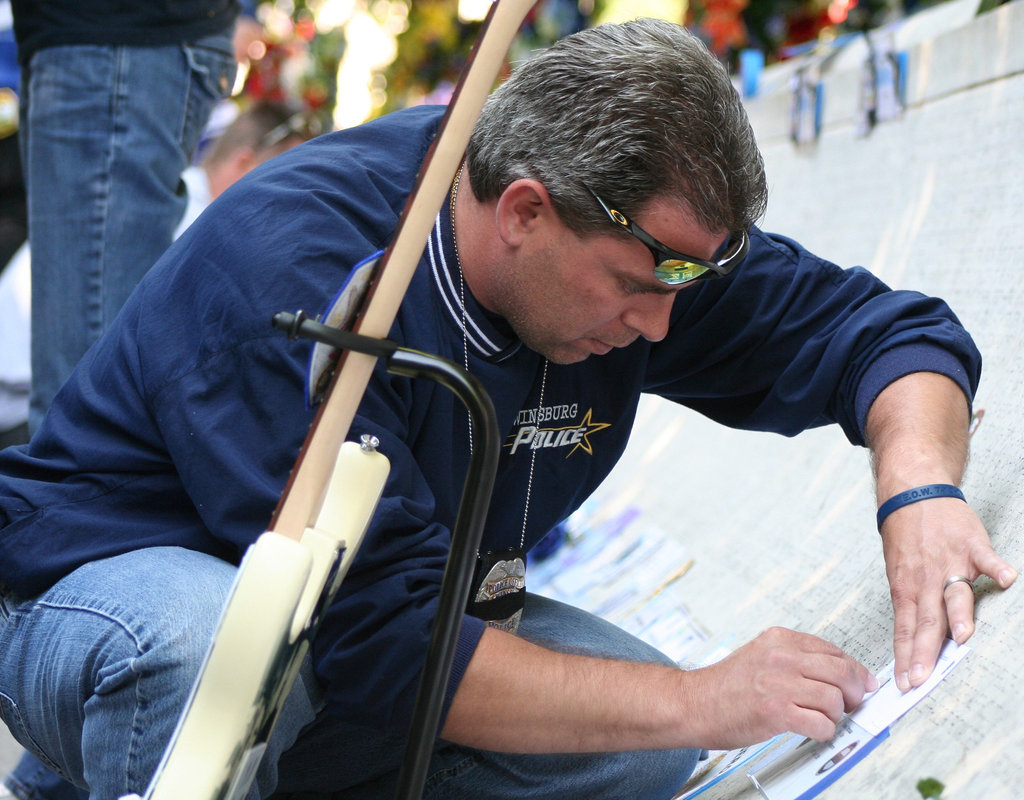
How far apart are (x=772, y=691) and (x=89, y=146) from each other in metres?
1.36

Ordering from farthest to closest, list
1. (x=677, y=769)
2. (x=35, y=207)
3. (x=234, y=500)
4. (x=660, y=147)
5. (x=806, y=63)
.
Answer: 1. (x=806, y=63)
2. (x=35, y=207)
3. (x=677, y=769)
4. (x=660, y=147)
5. (x=234, y=500)

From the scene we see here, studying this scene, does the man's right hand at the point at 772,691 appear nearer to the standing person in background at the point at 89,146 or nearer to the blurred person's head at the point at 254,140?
the standing person in background at the point at 89,146

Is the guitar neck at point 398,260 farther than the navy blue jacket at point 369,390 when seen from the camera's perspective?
No

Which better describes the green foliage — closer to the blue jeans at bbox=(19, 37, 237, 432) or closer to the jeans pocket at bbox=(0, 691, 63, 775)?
the jeans pocket at bbox=(0, 691, 63, 775)

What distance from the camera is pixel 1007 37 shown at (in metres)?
1.85

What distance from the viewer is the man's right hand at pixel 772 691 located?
964 millimetres

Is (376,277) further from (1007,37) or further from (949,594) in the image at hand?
(1007,37)

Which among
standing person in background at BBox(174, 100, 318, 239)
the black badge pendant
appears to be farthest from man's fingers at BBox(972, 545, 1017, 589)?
standing person in background at BBox(174, 100, 318, 239)

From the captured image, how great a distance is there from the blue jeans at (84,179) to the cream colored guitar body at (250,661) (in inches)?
45.2

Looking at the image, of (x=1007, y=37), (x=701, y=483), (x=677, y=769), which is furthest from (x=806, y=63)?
(x=677, y=769)

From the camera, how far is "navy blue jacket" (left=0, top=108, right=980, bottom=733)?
1000 mm

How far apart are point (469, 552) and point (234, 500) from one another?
30 cm

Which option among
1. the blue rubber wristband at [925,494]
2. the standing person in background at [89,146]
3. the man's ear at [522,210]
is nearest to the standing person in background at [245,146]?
the standing person in background at [89,146]

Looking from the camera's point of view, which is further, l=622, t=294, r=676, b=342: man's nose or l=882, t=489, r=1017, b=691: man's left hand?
l=622, t=294, r=676, b=342: man's nose
